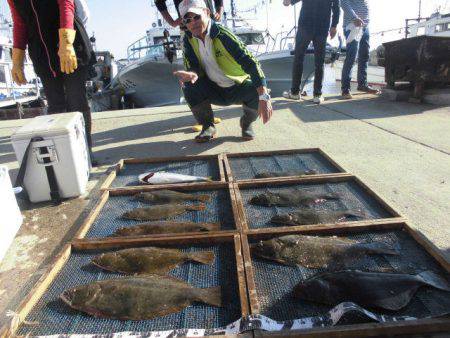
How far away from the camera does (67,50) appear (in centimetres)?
346

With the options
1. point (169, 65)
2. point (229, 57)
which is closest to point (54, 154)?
point (229, 57)

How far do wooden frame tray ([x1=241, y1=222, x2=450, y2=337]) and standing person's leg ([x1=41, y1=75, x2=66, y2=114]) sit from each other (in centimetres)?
275

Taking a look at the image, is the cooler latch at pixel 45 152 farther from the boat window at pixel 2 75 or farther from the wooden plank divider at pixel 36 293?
the boat window at pixel 2 75

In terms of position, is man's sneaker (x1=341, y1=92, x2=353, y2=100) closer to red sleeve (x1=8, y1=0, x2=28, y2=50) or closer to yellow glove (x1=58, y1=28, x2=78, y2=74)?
yellow glove (x1=58, y1=28, x2=78, y2=74)

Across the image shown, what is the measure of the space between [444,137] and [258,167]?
276cm

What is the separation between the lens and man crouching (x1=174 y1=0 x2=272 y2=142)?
4363 mm

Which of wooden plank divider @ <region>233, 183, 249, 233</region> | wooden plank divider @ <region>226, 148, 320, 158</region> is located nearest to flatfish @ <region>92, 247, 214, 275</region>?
wooden plank divider @ <region>233, 183, 249, 233</region>

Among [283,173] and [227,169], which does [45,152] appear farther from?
[283,173]

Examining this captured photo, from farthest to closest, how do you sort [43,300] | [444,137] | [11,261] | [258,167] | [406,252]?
[444,137] < [258,167] < [11,261] < [406,252] < [43,300]

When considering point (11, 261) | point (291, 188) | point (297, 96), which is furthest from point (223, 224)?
point (297, 96)

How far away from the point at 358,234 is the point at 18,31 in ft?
12.4

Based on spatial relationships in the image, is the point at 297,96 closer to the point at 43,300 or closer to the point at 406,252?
the point at 406,252

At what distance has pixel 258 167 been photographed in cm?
389

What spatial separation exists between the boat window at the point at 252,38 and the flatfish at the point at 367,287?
15.0m
